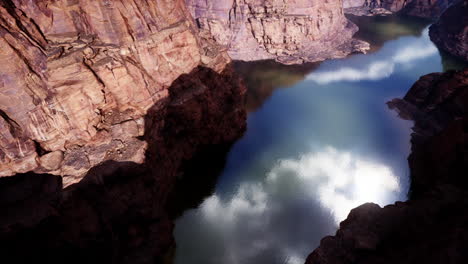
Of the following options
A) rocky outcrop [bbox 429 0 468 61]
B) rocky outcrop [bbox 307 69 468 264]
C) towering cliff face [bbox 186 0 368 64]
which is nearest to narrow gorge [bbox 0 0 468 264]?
rocky outcrop [bbox 307 69 468 264]

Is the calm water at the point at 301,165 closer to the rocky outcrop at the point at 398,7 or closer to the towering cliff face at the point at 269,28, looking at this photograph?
the towering cliff face at the point at 269,28

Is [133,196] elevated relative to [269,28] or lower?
lower

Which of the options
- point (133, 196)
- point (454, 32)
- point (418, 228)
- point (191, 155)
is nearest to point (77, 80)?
point (133, 196)

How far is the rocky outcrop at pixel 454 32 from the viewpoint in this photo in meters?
51.6

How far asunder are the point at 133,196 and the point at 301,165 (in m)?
18.0

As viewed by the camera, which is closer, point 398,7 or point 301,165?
point 301,165

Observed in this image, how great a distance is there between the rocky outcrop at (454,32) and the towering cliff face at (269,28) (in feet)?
58.7

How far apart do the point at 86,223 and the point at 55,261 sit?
2665 mm

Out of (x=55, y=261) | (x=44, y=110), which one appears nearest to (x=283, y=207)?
(x=55, y=261)

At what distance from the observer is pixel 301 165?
2800 cm

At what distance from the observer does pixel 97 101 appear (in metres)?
17.0

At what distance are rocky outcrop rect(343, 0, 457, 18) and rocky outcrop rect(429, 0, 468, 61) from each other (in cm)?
1881

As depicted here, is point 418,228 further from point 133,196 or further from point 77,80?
point 77,80

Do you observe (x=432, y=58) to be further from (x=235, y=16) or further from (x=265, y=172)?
(x=265, y=172)
